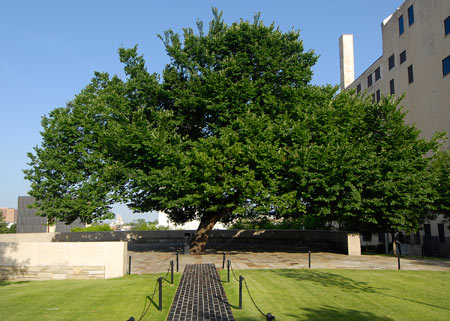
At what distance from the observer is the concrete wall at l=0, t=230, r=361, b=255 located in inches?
1171

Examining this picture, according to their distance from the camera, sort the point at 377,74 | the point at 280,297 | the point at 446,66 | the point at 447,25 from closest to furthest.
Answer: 1. the point at 280,297
2. the point at 447,25
3. the point at 446,66
4. the point at 377,74

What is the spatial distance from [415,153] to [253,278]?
48.7ft

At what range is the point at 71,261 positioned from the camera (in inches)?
643

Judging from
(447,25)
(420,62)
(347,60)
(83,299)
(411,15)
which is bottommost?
(83,299)

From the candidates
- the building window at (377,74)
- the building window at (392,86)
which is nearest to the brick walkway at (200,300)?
the building window at (392,86)

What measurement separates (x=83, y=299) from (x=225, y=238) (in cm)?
2215

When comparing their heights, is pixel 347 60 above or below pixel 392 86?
above

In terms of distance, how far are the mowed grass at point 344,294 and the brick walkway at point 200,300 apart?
37 centimetres

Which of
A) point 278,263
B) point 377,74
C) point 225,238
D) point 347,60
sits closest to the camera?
point 278,263

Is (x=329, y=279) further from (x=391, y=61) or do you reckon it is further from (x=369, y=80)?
(x=369, y=80)

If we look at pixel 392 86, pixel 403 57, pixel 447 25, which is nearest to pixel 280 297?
pixel 447 25

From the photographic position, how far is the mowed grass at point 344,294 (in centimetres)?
996

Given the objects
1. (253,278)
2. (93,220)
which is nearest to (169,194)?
(93,220)

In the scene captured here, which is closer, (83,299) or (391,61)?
(83,299)
